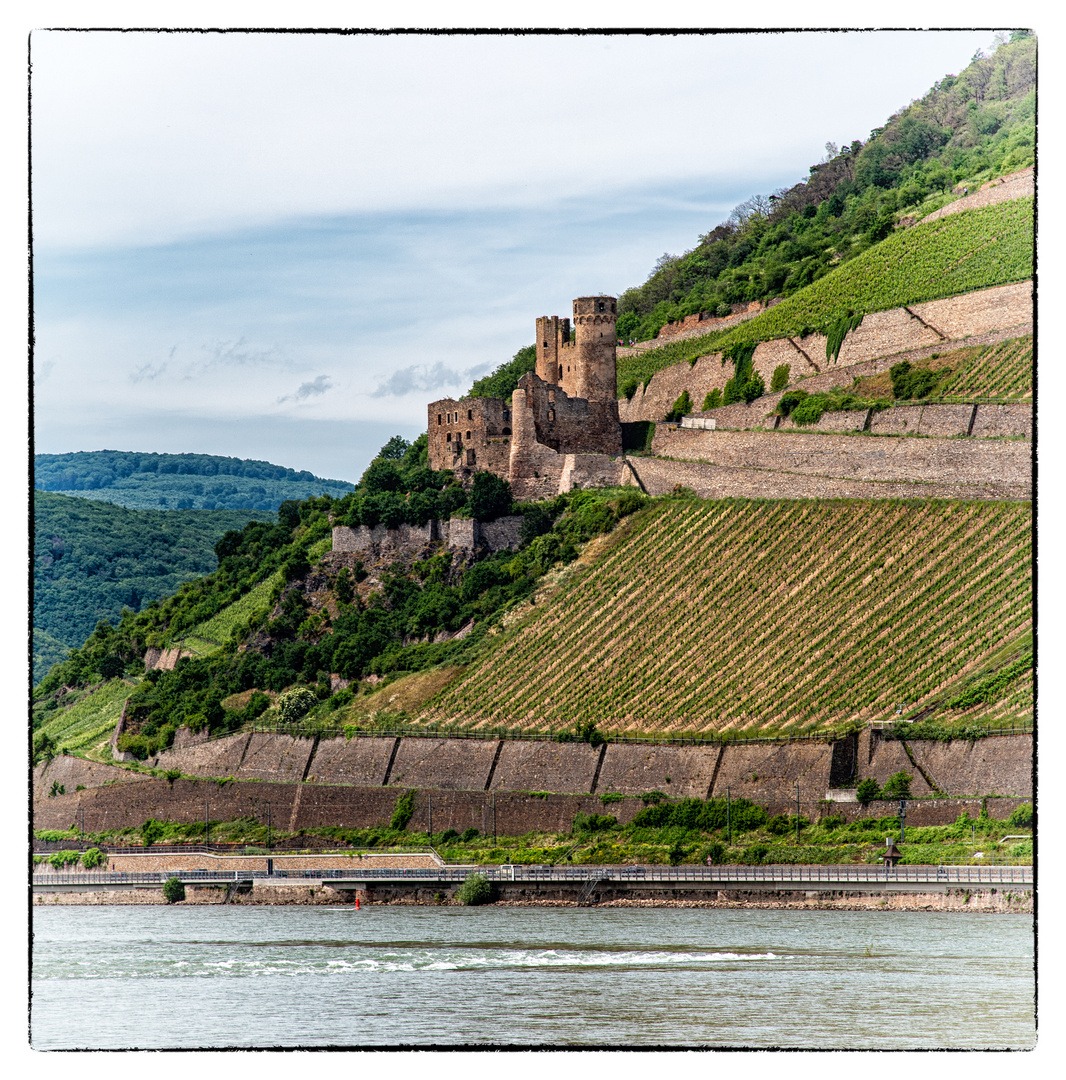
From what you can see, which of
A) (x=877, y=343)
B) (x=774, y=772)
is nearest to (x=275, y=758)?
(x=774, y=772)

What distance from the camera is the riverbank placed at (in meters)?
33.7

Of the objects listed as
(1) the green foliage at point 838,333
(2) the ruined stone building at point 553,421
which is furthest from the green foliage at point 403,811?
(1) the green foliage at point 838,333

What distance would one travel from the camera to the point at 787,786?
4072 cm

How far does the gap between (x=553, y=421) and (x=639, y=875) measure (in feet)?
69.0

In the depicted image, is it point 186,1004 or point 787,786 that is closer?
point 186,1004

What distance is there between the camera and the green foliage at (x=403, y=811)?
46469 mm

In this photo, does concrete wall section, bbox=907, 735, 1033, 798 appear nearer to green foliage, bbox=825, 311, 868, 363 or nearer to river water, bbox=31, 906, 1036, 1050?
river water, bbox=31, 906, 1036, 1050

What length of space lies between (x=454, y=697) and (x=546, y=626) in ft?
10.6

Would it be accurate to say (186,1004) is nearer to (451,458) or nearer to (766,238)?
(451,458)

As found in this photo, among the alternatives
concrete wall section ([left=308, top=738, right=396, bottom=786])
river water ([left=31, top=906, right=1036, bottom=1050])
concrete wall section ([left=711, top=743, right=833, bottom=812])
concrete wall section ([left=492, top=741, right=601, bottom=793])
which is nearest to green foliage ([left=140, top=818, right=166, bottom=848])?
concrete wall section ([left=308, top=738, right=396, bottom=786])

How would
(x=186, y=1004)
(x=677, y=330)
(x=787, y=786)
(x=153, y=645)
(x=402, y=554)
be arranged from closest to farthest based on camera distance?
(x=186, y=1004)
(x=787, y=786)
(x=402, y=554)
(x=153, y=645)
(x=677, y=330)

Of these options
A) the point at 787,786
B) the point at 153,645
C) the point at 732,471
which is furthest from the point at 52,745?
the point at 787,786

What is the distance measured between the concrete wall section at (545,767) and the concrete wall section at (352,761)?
12.9 ft

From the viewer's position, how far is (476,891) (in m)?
40.4
